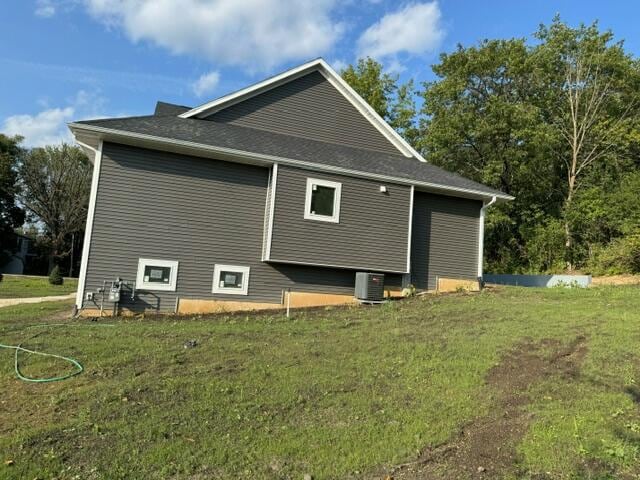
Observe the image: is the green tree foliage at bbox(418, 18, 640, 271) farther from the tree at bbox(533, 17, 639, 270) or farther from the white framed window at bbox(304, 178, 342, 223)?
the white framed window at bbox(304, 178, 342, 223)

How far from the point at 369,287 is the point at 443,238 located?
3363 millimetres

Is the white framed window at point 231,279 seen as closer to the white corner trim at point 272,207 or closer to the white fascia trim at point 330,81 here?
the white corner trim at point 272,207

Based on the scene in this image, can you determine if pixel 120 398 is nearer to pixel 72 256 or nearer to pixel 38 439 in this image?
pixel 38 439

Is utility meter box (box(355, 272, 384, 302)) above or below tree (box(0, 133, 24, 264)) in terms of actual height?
below

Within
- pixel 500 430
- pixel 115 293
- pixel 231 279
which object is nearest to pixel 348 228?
pixel 231 279

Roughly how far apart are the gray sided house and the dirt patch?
6496 millimetres

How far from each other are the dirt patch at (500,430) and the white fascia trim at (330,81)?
9923mm

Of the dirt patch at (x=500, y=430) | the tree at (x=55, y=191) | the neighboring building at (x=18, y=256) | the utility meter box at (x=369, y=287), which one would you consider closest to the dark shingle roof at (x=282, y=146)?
the utility meter box at (x=369, y=287)

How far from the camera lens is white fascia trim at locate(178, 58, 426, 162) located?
538 inches

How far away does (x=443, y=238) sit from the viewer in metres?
14.5

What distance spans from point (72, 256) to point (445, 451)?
43.9 metres

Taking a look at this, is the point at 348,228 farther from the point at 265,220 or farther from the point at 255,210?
the point at 255,210

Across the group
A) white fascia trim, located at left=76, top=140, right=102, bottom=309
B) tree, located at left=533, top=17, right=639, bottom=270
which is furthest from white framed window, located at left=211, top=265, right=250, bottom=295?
tree, located at left=533, top=17, right=639, bottom=270

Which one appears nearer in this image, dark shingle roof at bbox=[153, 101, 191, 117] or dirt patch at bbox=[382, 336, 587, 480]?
dirt patch at bbox=[382, 336, 587, 480]
